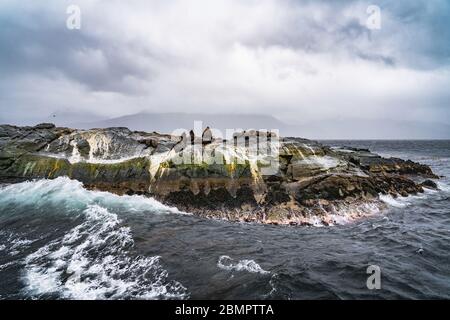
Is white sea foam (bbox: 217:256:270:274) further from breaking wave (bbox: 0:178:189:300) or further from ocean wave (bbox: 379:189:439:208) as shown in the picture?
ocean wave (bbox: 379:189:439:208)

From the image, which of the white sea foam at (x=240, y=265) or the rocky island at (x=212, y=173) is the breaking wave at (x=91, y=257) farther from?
the white sea foam at (x=240, y=265)

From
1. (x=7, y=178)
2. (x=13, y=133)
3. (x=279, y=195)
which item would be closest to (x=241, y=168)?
(x=279, y=195)

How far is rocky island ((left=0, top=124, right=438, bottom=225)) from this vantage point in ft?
73.6

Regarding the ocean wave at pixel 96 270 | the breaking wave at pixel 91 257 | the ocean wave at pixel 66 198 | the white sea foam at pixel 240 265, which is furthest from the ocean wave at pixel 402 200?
the ocean wave at pixel 96 270

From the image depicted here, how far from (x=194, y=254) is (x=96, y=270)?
4315 millimetres

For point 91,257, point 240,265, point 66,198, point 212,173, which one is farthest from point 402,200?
point 66,198

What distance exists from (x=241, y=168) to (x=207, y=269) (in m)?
11.7

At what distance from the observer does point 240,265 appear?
538 inches

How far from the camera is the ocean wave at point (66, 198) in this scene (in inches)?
887

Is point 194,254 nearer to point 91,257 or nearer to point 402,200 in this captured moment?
point 91,257

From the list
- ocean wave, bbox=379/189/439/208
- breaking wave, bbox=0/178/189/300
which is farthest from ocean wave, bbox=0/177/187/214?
ocean wave, bbox=379/189/439/208

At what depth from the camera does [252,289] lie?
11555 mm

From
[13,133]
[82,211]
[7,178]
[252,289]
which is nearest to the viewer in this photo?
[252,289]
